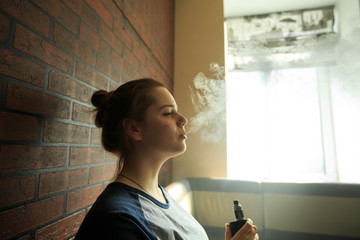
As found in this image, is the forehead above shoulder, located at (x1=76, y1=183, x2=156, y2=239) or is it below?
above

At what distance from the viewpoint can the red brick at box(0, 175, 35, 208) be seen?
54 centimetres

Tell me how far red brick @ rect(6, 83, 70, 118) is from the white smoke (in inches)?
57.4

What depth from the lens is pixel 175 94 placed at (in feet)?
7.30

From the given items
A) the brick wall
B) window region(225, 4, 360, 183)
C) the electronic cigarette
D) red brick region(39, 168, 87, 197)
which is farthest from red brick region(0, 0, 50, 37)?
window region(225, 4, 360, 183)

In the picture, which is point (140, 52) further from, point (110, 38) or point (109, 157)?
point (109, 157)

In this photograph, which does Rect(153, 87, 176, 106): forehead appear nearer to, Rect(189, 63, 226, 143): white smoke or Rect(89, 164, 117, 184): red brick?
Rect(89, 164, 117, 184): red brick

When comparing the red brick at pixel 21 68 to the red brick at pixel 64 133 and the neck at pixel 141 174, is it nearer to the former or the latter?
the red brick at pixel 64 133

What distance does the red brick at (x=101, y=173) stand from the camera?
0.93m

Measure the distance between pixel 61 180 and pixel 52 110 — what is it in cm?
25

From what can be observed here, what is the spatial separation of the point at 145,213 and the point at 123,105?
0.40m

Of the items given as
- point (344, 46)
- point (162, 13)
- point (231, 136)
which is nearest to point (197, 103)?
point (231, 136)

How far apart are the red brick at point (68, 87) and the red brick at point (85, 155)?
210 mm

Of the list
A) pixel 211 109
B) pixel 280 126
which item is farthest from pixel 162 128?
pixel 280 126

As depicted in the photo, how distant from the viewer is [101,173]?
1.01 metres
